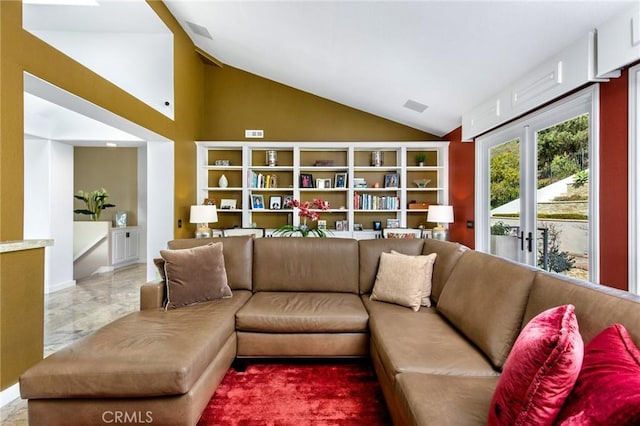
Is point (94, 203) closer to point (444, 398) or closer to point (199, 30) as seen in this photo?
point (199, 30)

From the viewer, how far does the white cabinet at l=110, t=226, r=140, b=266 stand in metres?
6.07

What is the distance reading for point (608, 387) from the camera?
2.30 feet

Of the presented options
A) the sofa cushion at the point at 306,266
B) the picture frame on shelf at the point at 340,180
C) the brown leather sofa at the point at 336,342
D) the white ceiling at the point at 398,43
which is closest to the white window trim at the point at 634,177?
the white ceiling at the point at 398,43

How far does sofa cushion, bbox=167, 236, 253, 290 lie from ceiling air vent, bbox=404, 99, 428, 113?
9.96 feet

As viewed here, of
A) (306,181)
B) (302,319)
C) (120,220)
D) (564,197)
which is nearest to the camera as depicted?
(302,319)

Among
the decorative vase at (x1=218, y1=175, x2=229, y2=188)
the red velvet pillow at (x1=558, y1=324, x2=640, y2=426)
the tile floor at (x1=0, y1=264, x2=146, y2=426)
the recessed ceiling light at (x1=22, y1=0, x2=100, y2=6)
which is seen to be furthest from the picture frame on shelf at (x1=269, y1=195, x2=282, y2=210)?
the red velvet pillow at (x1=558, y1=324, x2=640, y2=426)

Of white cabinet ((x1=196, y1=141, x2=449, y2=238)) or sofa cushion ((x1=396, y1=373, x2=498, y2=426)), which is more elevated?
white cabinet ((x1=196, y1=141, x2=449, y2=238))

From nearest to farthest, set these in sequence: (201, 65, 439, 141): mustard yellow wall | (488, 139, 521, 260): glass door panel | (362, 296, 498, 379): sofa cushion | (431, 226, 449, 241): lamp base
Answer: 1. (362, 296, 498, 379): sofa cushion
2. (488, 139, 521, 260): glass door panel
3. (431, 226, 449, 241): lamp base
4. (201, 65, 439, 141): mustard yellow wall

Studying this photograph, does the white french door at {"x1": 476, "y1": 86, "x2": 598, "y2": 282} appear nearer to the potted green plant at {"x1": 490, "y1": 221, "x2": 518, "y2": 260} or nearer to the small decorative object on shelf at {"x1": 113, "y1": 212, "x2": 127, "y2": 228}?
the potted green plant at {"x1": 490, "y1": 221, "x2": 518, "y2": 260}

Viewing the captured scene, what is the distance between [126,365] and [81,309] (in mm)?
2946

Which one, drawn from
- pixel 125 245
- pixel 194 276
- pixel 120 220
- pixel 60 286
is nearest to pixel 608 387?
pixel 194 276

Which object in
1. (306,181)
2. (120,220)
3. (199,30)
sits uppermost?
(199,30)

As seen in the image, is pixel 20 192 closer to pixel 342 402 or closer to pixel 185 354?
pixel 185 354

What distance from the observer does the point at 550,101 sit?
257 centimetres
